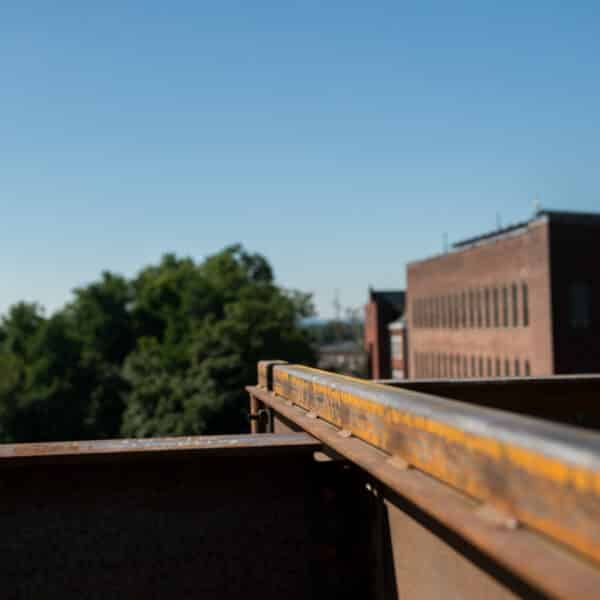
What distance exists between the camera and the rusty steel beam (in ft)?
4.67

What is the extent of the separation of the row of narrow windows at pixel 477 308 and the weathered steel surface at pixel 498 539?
128ft

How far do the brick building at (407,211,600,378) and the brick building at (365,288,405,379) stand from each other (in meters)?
19.8

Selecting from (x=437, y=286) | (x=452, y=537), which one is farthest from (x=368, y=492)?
(x=437, y=286)

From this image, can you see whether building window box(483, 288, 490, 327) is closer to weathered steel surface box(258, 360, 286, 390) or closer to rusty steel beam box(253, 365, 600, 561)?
weathered steel surface box(258, 360, 286, 390)

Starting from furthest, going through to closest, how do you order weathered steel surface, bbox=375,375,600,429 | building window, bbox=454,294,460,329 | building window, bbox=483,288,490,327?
building window, bbox=454,294,460,329 < building window, bbox=483,288,490,327 < weathered steel surface, bbox=375,375,600,429

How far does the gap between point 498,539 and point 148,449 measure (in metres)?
2.01

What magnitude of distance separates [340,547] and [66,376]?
57941 millimetres

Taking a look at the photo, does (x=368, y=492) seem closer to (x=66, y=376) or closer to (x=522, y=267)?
(x=522, y=267)

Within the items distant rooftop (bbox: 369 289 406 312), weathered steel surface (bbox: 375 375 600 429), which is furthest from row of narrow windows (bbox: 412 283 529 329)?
weathered steel surface (bbox: 375 375 600 429)

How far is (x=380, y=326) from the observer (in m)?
71.0

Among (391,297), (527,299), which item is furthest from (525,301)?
(391,297)

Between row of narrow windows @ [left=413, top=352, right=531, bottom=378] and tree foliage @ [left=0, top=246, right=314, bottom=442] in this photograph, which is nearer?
row of narrow windows @ [left=413, top=352, right=531, bottom=378]

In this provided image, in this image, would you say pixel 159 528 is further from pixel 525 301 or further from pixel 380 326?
pixel 380 326

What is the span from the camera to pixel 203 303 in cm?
5791
